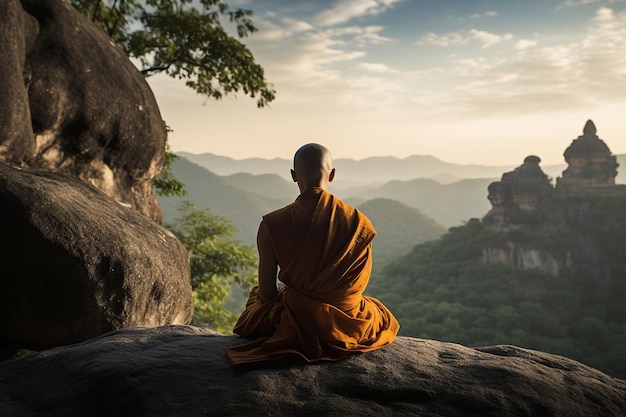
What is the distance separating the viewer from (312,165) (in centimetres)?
358

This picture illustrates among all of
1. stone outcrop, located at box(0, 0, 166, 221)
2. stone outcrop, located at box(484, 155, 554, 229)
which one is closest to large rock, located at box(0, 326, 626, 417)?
stone outcrop, located at box(0, 0, 166, 221)

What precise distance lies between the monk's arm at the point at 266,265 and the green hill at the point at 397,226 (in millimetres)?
91198

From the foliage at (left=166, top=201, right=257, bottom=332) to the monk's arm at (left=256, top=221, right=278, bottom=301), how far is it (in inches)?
484

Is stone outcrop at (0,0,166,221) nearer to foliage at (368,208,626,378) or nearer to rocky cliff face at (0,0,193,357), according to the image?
rocky cliff face at (0,0,193,357)

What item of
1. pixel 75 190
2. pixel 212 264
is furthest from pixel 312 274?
pixel 212 264

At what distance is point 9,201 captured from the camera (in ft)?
15.2

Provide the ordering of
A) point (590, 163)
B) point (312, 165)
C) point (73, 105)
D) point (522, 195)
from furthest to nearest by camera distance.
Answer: point (590, 163) < point (522, 195) < point (73, 105) < point (312, 165)

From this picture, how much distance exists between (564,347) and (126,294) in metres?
48.2

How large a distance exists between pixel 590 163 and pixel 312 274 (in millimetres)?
79576

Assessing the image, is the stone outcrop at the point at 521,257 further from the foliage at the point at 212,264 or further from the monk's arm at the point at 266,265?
the monk's arm at the point at 266,265

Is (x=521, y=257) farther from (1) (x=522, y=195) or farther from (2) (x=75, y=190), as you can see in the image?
(2) (x=75, y=190)

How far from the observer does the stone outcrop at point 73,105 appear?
605 cm

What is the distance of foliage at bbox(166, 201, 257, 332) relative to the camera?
637 inches

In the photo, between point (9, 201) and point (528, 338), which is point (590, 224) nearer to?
point (528, 338)
